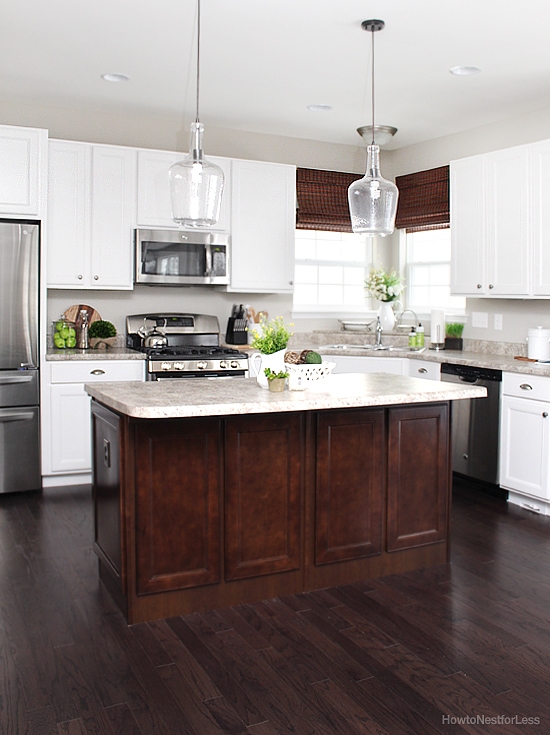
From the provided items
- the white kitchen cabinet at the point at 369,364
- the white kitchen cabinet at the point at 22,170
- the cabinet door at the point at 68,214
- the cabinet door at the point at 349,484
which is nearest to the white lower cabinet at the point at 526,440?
the white kitchen cabinet at the point at 369,364

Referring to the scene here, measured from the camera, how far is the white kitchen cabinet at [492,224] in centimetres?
498

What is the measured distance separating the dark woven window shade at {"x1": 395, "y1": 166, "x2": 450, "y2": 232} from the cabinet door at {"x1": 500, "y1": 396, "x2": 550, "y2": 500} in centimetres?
209

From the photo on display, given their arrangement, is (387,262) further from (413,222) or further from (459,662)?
(459,662)

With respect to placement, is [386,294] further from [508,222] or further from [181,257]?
[181,257]

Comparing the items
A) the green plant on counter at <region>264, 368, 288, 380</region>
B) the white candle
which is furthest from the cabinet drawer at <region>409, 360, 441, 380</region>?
the green plant on counter at <region>264, 368, 288, 380</region>

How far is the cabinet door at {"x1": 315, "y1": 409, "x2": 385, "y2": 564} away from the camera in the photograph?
3.30 metres

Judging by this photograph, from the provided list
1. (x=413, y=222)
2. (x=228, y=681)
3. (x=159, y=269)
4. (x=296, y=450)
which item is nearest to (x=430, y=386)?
(x=296, y=450)

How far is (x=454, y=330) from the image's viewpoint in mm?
6027

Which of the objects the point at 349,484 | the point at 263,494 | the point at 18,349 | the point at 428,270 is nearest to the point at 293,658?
the point at 263,494

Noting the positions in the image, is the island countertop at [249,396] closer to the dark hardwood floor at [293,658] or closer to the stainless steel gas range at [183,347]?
the dark hardwood floor at [293,658]

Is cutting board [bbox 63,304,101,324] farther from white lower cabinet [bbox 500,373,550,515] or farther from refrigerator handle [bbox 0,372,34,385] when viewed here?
white lower cabinet [bbox 500,373,550,515]

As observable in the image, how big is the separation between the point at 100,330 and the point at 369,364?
2128 mm

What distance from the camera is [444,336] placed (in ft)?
19.7

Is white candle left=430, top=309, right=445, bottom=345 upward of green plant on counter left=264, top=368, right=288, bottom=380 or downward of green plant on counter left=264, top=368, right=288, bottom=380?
upward
